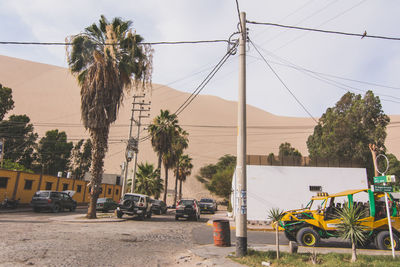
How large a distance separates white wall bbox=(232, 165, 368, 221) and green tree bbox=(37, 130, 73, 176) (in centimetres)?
4039

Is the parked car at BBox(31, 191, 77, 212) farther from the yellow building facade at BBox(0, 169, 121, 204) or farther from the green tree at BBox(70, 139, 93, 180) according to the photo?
the green tree at BBox(70, 139, 93, 180)

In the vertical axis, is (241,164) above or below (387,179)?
above

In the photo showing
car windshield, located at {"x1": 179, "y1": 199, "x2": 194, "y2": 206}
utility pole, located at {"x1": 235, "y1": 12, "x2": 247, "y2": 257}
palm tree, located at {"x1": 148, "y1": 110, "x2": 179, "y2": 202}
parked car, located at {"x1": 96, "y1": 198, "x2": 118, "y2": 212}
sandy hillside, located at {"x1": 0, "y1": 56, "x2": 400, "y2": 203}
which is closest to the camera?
utility pole, located at {"x1": 235, "y1": 12, "x2": 247, "y2": 257}

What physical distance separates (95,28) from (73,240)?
47.5ft

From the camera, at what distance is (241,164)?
8430 mm

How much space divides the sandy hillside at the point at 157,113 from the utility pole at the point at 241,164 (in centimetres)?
6275

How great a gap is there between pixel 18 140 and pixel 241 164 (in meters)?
44.6

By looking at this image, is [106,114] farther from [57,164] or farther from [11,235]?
[57,164]

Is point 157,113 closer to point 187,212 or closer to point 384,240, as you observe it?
point 187,212

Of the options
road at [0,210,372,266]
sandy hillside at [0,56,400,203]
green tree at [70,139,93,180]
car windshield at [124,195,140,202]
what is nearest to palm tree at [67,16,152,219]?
car windshield at [124,195,140,202]

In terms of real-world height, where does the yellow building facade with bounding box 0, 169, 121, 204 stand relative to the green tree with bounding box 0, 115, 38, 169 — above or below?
below

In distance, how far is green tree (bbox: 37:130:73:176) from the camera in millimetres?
46812

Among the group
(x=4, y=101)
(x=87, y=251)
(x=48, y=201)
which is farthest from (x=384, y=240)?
(x=4, y=101)

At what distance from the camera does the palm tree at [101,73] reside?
17969mm
